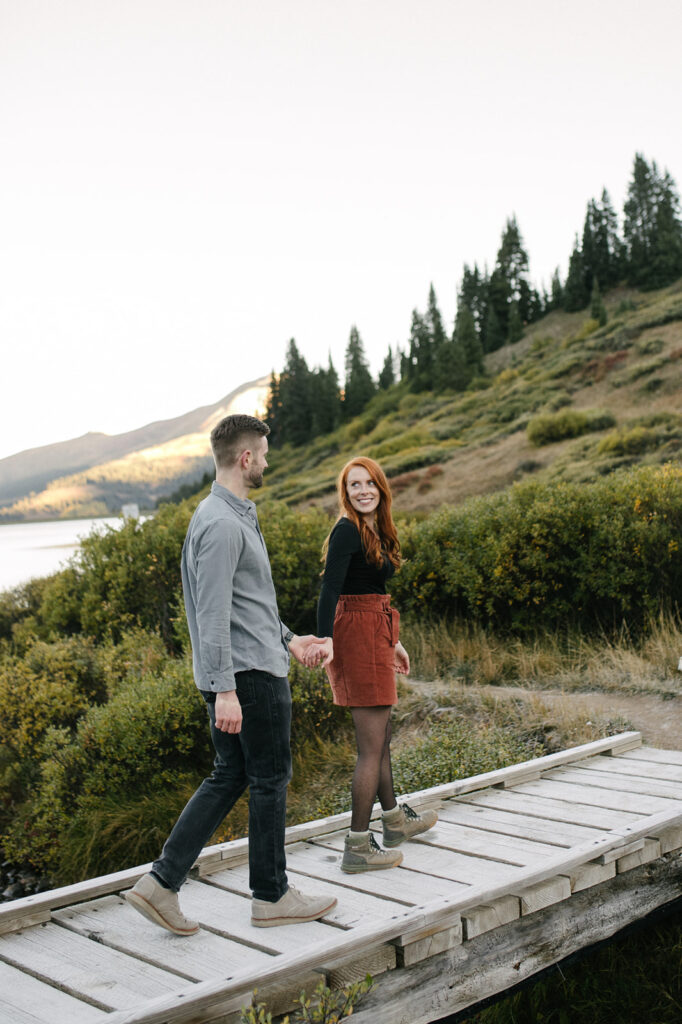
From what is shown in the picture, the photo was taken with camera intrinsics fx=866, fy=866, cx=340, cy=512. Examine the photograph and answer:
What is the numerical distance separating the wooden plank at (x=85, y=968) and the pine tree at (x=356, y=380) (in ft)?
236

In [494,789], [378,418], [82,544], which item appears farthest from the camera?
[378,418]

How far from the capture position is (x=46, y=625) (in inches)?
523

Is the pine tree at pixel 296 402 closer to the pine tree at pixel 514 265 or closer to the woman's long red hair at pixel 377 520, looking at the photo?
the pine tree at pixel 514 265

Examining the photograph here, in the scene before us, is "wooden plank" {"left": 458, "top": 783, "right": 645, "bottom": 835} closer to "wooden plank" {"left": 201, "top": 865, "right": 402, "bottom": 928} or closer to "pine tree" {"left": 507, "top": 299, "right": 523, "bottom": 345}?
"wooden plank" {"left": 201, "top": 865, "right": 402, "bottom": 928}

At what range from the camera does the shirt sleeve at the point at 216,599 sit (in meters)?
3.16

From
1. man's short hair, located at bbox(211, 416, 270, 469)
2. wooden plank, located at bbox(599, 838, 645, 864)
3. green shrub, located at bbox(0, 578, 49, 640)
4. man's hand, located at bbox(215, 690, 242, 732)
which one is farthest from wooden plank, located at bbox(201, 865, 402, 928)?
green shrub, located at bbox(0, 578, 49, 640)

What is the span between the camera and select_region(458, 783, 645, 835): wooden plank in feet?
14.7

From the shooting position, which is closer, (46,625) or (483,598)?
(483,598)

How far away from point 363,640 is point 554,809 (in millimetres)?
1663

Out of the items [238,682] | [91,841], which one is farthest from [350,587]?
[91,841]

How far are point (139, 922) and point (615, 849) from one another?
217 cm

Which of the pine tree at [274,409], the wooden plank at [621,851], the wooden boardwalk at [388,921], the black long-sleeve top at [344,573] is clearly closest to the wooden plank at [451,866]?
the wooden boardwalk at [388,921]

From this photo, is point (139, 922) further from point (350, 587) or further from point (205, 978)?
point (350, 587)

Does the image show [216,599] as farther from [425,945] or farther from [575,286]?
[575,286]
